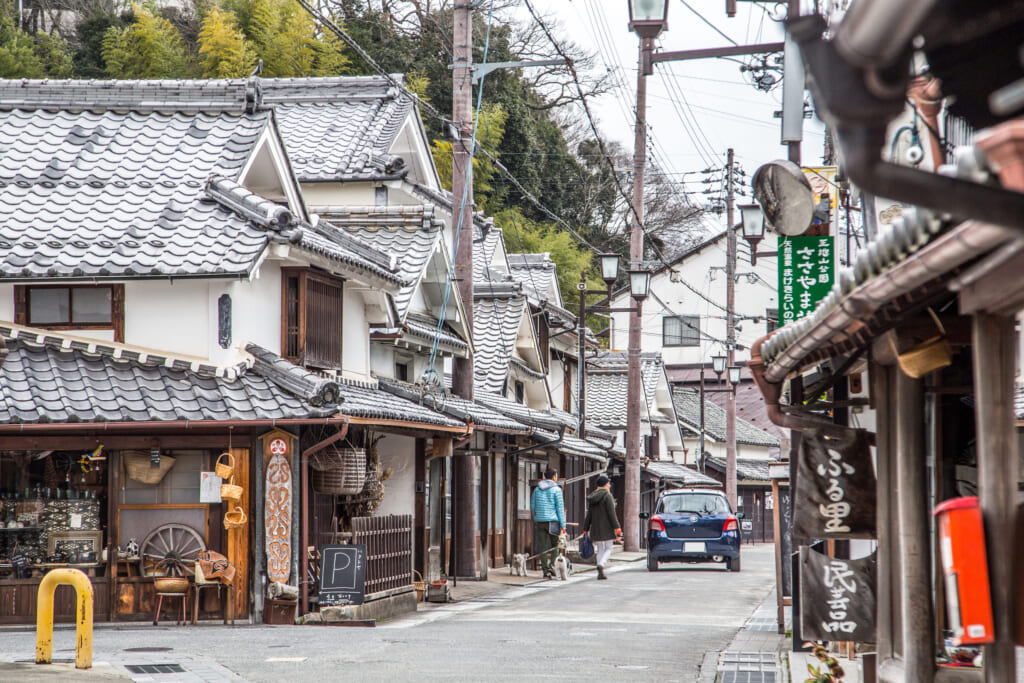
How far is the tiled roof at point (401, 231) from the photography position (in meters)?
22.0

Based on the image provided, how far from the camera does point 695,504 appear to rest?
27.2m

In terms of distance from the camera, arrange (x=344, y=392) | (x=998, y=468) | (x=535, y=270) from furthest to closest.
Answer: (x=535, y=270), (x=344, y=392), (x=998, y=468)

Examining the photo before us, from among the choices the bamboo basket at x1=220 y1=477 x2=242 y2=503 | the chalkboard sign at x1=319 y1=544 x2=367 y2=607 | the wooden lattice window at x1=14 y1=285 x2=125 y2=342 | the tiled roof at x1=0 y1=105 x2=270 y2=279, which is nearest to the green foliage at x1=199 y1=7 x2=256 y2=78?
the tiled roof at x1=0 y1=105 x2=270 y2=279

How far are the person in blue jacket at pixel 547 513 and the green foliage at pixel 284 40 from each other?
701 inches

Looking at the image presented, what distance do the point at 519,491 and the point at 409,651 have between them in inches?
729

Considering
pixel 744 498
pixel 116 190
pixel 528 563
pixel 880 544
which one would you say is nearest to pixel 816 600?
pixel 880 544

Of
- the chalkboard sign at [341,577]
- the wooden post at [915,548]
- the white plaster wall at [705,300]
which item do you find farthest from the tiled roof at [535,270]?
the wooden post at [915,548]

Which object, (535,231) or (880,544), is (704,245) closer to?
(535,231)

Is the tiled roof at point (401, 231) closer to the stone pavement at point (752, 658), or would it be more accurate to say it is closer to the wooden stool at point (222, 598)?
the wooden stool at point (222, 598)

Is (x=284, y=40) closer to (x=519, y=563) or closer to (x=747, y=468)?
(x=519, y=563)

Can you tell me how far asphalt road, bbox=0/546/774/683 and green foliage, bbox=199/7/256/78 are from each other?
794 inches

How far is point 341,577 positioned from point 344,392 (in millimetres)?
2741

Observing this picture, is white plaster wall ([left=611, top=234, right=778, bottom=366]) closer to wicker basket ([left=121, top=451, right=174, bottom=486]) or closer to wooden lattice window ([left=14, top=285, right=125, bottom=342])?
wooden lattice window ([left=14, top=285, right=125, bottom=342])

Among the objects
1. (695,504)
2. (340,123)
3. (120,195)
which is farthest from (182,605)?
(340,123)
